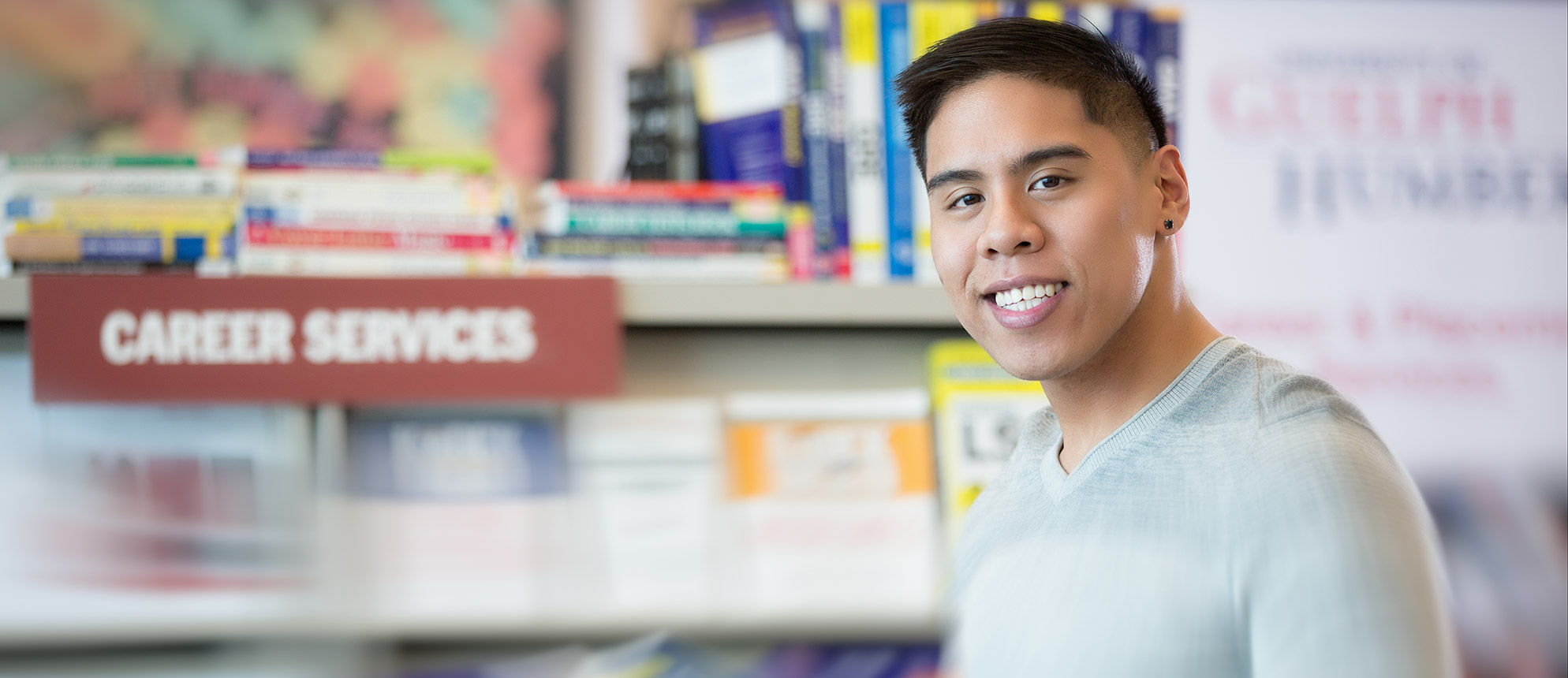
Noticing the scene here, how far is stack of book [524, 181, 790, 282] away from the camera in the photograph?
1.34 metres

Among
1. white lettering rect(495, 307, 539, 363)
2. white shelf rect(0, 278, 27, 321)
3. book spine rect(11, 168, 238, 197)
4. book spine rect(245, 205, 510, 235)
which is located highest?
book spine rect(11, 168, 238, 197)

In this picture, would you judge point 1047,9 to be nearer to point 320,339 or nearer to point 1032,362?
point 1032,362

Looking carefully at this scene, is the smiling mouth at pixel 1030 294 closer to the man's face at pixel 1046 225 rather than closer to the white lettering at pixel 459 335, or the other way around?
the man's face at pixel 1046 225

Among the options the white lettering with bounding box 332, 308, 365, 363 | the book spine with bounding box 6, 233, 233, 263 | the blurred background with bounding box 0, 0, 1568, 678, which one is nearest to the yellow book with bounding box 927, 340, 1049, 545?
the blurred background with bounding box 0, 0, 1568, 678

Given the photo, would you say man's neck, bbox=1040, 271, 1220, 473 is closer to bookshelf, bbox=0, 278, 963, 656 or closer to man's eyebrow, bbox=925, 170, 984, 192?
man's eyebrow, bbox=925, 170, 984, 192

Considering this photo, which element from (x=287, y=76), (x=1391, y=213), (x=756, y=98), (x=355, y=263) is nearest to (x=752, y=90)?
(x=756, y=98)

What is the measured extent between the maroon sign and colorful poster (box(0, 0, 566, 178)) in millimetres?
812

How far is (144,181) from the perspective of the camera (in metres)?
1.30

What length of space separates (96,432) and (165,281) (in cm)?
25

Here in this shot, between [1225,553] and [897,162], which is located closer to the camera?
[1225,553]

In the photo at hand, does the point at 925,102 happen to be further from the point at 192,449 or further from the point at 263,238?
the point at 192,449

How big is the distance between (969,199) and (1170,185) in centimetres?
17

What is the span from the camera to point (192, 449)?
133cm

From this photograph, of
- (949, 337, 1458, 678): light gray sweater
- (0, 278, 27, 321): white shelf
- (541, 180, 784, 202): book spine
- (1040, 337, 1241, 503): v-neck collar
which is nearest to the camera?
(949, 337, 1458, 678): light gray sweater
